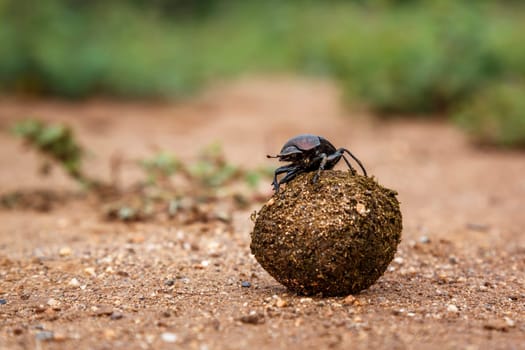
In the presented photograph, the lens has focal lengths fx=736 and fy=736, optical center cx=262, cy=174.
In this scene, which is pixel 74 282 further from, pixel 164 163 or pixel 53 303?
pixel 164 163

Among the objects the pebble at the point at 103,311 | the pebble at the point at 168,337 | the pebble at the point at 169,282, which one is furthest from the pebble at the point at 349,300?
the pebble at the point at 103,311

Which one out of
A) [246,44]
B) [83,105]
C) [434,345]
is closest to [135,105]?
[83,105]

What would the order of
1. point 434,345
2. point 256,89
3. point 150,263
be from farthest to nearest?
point 256,89 → point 150,263 → point 434,345

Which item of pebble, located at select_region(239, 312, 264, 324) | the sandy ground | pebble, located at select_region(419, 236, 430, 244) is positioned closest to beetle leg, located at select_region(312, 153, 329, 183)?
the sandy ground

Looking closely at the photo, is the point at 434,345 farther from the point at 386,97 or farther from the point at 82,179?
the point at 386,97

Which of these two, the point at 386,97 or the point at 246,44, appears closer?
the point at 386,97

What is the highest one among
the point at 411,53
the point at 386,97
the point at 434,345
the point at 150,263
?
the point at 411,53

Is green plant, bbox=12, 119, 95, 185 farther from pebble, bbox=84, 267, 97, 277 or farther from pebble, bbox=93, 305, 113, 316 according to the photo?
pebble, bbox=93, 305, 113, 316

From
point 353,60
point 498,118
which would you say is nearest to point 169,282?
point 498,118
